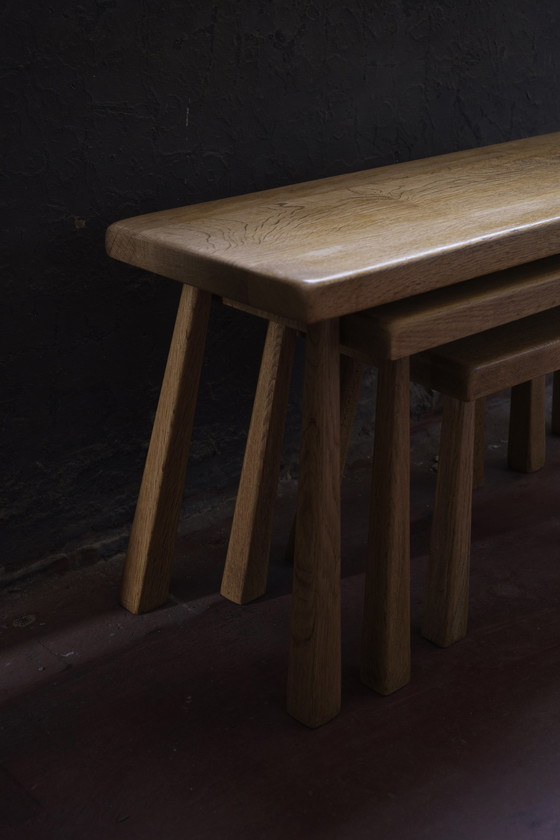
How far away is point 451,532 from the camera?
5.08ft

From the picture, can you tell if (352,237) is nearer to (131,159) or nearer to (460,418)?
(460,418)

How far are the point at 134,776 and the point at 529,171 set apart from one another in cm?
115

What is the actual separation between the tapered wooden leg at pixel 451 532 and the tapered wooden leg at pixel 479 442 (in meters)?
0.44

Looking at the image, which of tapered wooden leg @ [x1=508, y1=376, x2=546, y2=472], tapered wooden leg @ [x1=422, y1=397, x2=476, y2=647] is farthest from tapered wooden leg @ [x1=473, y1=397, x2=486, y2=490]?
tapered wooden leg @ [x1=422, y1=397, x2=476, y2=647]

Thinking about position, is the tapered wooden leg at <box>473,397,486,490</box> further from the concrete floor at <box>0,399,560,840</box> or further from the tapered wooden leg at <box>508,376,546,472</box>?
the concrete floor at <box>0,399,560,840</box>

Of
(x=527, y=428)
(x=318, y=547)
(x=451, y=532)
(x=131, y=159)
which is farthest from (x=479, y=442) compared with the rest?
(x=131, y=159)

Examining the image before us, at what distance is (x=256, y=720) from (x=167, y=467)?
0.42 metres

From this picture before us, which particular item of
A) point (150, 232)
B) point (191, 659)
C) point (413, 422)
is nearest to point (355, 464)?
point (413, 422)

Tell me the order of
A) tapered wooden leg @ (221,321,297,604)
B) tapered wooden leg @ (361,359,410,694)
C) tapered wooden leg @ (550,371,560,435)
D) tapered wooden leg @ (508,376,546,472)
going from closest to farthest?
tapered wooden leg @ (361,359,410,694) < tapered wooden leg @ (221,321,297,604) < tapered wooden leg @ (508,376,546,472) < tapered wooden leg @ (550,371,560,435)

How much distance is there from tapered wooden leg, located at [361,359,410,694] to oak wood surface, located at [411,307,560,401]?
89mm

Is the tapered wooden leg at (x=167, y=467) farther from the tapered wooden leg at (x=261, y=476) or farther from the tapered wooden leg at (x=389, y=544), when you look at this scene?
the tapered wooden leg at (x=389, y=544)

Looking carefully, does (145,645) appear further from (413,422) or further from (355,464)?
(413,422)

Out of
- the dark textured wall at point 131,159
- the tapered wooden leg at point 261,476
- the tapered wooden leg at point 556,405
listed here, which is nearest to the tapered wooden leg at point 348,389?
the tapered wooden leg at point 261,476

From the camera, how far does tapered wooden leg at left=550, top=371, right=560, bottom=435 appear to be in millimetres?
2273
